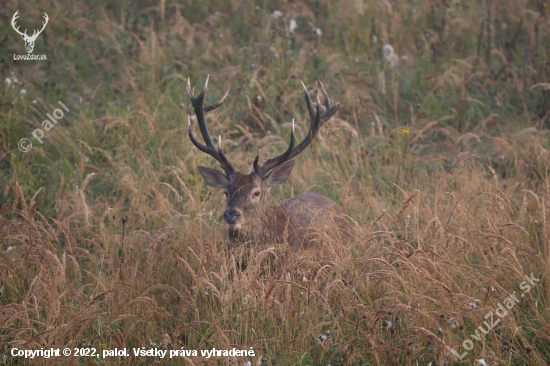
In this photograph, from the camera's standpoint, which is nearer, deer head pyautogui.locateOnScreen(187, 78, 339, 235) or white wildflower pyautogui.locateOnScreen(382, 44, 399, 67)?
deer head pyautogui.locateOnScreen(187, 78, 339, 235)

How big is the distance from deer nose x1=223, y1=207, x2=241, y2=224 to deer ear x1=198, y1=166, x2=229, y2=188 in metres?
0.63

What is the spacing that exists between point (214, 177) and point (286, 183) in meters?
1.42

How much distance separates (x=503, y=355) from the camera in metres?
4.07

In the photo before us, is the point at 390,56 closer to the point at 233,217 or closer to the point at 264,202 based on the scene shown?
the point at 264,202

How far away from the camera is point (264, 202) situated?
5922 millimetres

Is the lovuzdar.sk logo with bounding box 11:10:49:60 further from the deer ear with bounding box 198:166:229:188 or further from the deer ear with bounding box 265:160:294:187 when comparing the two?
the deer ear with bounding box 265:160:294:187

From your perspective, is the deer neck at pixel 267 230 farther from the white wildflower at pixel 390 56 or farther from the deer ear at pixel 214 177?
the white wildflower at pixel 390 56

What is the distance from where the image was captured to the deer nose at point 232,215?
5430 mm

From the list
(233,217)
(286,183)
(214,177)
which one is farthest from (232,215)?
(286,183)

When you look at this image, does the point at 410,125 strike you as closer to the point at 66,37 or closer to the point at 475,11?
the point at 475,11

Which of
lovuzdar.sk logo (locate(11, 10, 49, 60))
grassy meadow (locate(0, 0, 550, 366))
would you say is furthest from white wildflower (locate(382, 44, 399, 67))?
lovuzdar.sk logo (locate(11, 10, 49, 60))

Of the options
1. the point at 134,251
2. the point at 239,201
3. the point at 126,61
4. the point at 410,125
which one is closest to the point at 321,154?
the point at 410,125

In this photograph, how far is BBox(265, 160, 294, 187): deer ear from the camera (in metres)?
6.12

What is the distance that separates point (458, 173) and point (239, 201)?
2.63 meters
